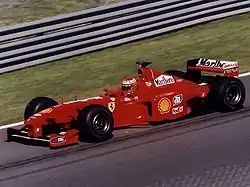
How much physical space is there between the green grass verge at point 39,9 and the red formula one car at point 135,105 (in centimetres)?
1009

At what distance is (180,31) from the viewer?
66.5 ft

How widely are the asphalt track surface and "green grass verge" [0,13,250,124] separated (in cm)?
→ 288

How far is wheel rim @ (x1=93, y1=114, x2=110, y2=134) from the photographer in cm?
1205

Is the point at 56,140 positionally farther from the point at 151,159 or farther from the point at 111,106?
the point at 151,159

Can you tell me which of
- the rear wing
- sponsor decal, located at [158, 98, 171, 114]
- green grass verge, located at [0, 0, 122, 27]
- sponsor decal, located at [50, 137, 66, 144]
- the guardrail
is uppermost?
green grass verge, located at [0, 0, 122, 27]

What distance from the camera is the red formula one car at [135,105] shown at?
12130 mm

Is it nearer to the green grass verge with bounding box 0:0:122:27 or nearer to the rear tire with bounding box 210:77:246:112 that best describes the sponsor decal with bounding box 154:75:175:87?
the rear tire with bounding box 210:77:246:112

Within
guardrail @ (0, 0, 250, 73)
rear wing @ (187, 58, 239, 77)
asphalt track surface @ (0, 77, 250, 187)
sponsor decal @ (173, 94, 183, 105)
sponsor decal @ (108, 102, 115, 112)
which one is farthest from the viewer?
guardrail @ (0, 0, 250, 73)

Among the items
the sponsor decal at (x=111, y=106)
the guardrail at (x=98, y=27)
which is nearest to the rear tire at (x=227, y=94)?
the sponsor decal at (x=111, y=106)

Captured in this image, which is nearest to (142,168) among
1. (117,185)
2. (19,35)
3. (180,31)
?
(117,185)

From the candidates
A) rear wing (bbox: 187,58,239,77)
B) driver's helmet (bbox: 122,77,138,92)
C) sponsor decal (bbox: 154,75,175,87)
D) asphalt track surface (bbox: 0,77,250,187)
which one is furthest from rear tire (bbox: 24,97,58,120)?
rear wing (bbox: 187,58,239,77)

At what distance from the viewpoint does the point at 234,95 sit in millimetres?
13383

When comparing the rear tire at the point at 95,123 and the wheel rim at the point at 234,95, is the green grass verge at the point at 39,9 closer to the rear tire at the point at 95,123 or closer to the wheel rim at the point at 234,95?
the wheel rim at the point at 234,95

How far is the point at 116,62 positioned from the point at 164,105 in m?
5.50
